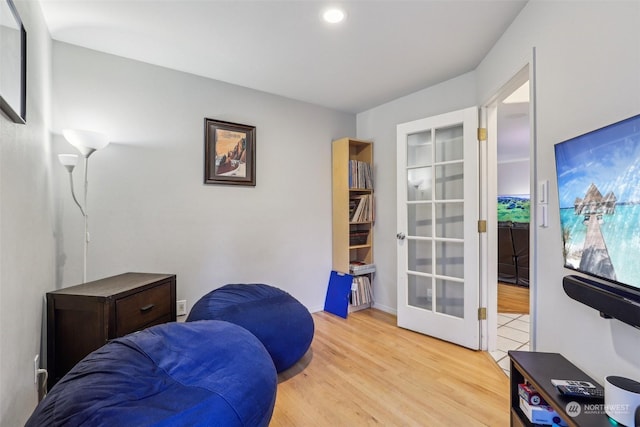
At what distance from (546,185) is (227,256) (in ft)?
8.14

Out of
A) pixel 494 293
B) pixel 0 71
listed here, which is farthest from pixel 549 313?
pixel 0 71

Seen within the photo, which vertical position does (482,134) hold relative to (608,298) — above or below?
above

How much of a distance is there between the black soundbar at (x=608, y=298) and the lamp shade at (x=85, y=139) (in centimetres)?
276

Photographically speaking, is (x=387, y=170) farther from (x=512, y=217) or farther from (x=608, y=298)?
(x=512, y=217)

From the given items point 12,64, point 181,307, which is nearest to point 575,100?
point 12,64

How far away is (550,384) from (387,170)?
2.51 metres

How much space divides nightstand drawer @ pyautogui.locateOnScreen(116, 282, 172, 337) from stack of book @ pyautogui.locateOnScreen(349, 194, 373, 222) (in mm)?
2049

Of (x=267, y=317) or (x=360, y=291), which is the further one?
(x=360, y=291)

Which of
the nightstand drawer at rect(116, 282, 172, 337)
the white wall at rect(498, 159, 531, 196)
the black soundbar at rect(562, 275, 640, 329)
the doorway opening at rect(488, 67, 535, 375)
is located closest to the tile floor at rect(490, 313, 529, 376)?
the doorway opening at rect(488, 67, 535, 375)

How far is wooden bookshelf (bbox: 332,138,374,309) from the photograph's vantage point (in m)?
3.35

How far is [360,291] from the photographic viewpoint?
3363 millimetres

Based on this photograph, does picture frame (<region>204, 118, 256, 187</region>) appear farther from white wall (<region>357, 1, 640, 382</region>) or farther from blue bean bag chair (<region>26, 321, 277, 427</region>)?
white wall (<region>357, 1, 640, 382</region>)

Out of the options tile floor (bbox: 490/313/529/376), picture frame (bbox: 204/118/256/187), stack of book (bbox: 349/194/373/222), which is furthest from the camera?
stack of book (bbox: 349/194/373/222)

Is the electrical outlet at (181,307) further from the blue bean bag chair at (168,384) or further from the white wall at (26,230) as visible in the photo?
the blue bean bag chair at (168,384)
